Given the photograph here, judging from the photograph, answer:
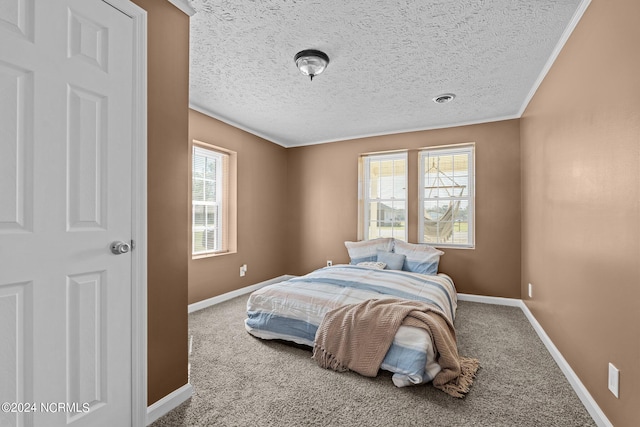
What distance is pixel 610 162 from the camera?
5.32 feet

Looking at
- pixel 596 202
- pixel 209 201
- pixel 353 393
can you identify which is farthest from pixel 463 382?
pixel 209 201

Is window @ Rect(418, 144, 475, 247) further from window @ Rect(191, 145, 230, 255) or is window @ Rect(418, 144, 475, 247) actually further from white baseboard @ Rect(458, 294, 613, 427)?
window @ Rect(191, 145, 230, 255)

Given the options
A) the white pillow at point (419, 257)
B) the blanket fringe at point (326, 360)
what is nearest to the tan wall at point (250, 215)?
the blanket fringe at point (326, 360)

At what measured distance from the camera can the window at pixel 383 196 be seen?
4.74 meters

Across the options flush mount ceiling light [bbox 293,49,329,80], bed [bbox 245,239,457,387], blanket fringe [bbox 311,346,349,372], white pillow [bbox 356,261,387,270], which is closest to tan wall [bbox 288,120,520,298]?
white pillow [bbox 356,261,387,270]

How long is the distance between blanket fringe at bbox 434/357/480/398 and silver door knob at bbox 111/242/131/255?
7.04 feet

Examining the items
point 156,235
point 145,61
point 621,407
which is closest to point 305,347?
point 156,235

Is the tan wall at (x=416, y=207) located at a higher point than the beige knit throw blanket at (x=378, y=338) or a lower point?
higher

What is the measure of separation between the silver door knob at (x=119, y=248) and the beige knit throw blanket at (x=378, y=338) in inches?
63.2

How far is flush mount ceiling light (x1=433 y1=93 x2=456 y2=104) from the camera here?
10.9ft

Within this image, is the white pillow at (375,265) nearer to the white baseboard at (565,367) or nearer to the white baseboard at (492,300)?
the white baseboard at (492,300)

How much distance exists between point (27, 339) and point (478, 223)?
4523mm

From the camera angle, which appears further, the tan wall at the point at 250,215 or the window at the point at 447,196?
the window at the point at 447,196

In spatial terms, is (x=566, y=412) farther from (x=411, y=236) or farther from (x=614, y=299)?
(x=411, y=236)
